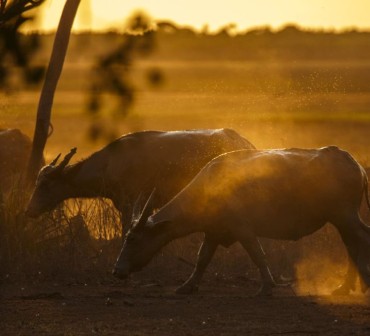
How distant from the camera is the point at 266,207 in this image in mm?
14820

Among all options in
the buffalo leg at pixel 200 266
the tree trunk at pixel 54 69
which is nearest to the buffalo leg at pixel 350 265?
the buffalo leg at pixel 200 266

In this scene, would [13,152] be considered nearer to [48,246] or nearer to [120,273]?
[48,246]

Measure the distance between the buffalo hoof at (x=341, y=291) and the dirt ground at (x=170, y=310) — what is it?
0.14m

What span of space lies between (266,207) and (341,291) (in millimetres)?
1108

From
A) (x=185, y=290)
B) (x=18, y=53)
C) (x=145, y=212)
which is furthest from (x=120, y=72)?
(x=185, y=290)

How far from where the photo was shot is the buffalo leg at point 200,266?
14.7m

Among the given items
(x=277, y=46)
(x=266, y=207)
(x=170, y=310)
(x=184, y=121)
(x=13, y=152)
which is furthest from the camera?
(x=277, y=46)

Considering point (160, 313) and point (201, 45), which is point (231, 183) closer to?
point (160, 313)

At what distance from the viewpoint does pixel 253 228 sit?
48.7ft

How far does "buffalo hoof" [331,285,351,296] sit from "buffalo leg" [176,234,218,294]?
51.5 inches

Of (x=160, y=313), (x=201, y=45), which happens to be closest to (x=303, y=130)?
(x=160, y=313)

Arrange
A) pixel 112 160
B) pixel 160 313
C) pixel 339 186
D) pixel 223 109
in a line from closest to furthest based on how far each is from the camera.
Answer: pixel 160 313
pixel 339 186
pixel 112 160
pixel 223 109

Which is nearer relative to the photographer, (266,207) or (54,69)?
(266,207)

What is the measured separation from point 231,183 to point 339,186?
106cm
